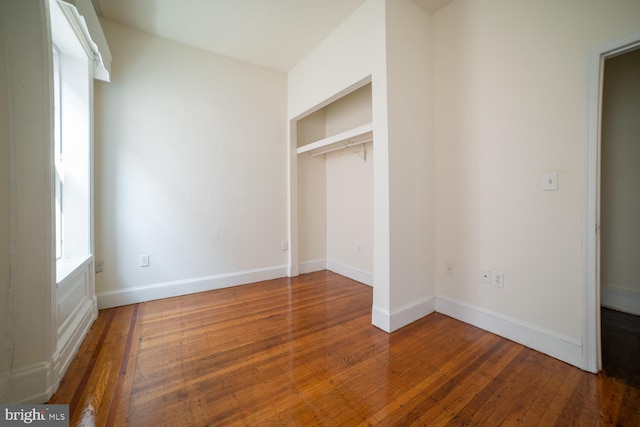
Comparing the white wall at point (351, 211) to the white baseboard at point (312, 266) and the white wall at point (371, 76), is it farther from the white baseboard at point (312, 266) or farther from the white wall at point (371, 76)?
the white wall at point (371, 76)

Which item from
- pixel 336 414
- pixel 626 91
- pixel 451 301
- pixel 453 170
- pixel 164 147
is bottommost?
pixel 336 414

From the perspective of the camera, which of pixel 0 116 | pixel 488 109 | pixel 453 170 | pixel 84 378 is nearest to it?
pixel 0 116

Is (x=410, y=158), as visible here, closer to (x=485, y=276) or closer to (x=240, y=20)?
(x=485, y=276)

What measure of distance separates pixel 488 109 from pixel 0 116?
2998mm

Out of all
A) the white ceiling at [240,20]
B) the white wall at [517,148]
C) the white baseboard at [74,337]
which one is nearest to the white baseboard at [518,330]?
the white wall at [517,148]

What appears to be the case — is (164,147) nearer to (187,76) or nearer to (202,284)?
(187,76)

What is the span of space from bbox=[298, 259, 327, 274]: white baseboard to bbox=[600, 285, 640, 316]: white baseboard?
3008mm

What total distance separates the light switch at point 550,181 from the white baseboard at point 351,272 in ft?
6.20

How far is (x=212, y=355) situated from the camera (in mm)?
1710

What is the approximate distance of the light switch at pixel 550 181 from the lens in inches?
64.2

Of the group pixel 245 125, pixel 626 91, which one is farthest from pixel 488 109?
pixel 245 125

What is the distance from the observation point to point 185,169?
277 cm

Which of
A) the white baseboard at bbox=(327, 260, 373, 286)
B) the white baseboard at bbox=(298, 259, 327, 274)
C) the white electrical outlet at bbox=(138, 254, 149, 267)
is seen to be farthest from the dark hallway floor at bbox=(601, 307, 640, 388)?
the white electrical outlet at bbox=(138, 254, 149, 267)

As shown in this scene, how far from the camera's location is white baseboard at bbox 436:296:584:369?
5.17ft
